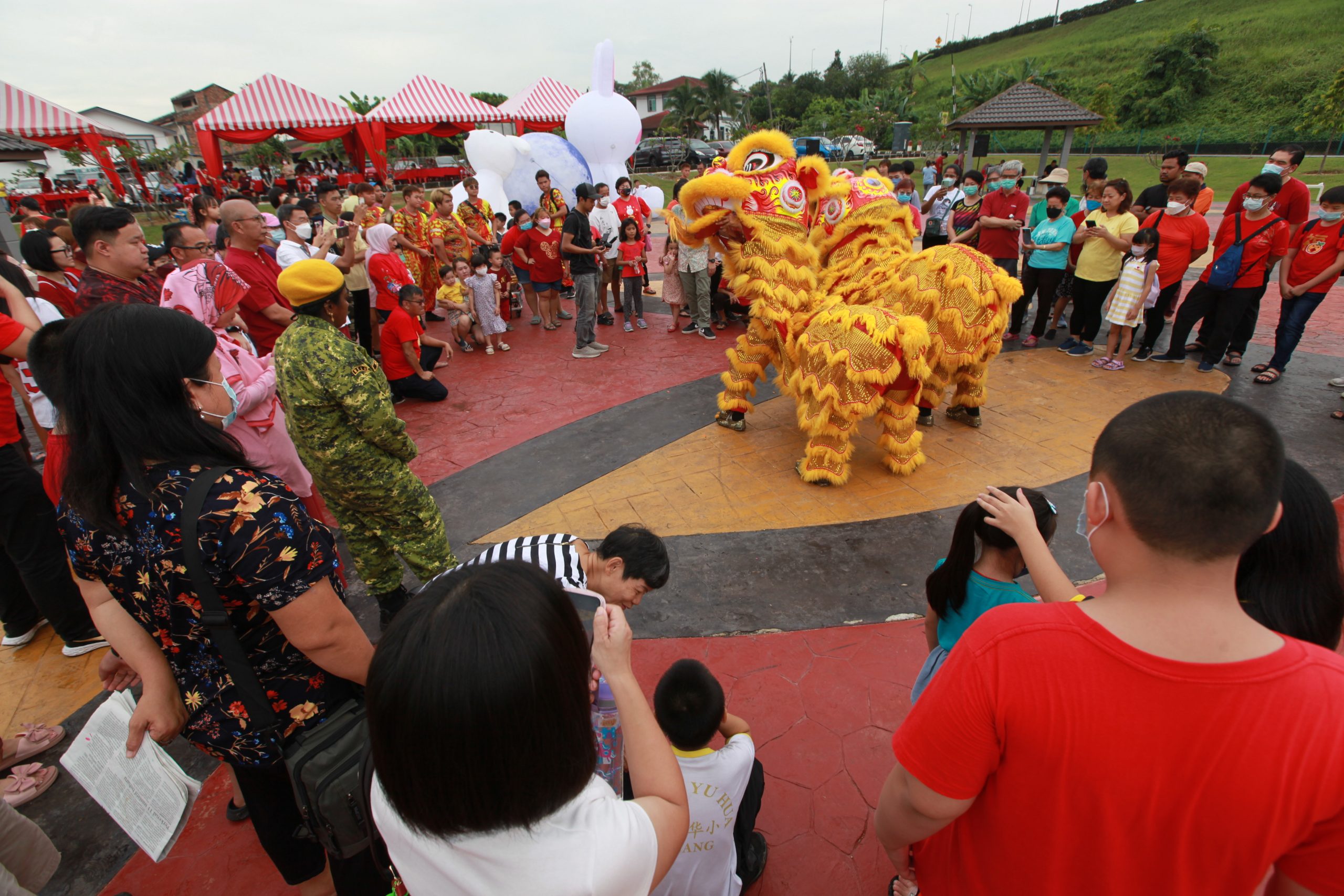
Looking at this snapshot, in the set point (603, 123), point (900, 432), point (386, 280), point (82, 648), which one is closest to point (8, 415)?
point (82, 648)

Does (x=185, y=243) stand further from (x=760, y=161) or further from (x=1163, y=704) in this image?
(x=1163, y=704)

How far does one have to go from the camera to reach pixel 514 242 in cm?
759

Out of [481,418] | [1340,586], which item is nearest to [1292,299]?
[1340,586]

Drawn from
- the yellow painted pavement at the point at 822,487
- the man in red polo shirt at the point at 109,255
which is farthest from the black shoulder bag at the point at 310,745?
the man in red polo shirt at the point at 109,255

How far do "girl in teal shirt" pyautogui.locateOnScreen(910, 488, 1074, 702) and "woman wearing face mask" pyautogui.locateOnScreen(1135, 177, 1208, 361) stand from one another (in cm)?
550

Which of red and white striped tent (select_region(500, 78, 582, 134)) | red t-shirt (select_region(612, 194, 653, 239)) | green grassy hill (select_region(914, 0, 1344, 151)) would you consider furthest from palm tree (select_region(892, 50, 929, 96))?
red t-shirt (select_region(612, 194, 653, 239))

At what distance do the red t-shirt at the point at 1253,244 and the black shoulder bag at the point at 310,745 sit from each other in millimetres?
7187

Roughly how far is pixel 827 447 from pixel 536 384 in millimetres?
3298

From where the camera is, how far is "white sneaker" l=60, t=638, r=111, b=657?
306 centimetres

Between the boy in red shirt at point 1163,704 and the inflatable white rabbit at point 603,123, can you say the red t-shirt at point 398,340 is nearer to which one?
the boy in red shirt at point 1163,704

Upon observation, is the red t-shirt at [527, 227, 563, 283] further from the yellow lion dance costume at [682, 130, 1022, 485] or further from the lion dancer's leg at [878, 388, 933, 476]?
the lion dancer's leg at [878, 388, 933, 476]

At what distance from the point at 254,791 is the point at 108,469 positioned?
3.18ft

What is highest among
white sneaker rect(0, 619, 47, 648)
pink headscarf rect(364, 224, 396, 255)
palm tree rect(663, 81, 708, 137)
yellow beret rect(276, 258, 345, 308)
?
palm tree rect(663, 81, 708, 137)

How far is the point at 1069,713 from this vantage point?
91 centimetres
